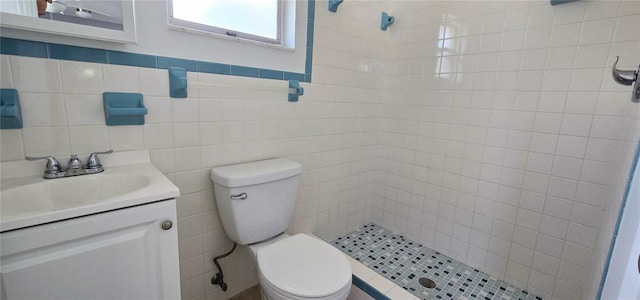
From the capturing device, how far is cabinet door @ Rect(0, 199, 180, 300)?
2.04 ft

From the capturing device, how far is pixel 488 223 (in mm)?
1674

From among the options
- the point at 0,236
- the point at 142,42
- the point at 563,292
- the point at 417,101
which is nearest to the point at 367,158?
the point at 417,101

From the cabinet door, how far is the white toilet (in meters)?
0.38

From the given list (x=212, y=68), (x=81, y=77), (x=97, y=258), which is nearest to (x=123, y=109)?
(x=81, y=77)

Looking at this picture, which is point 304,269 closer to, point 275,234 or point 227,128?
point 275,234

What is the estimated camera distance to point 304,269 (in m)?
1.12

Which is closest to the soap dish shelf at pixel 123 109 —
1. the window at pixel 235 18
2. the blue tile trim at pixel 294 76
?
the window at pixel 235 18

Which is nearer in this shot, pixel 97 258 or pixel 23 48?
pixel 97 258

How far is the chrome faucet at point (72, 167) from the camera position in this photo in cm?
89

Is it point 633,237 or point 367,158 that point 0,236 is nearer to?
point 633,237

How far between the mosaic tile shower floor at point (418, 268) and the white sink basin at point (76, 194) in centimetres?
136

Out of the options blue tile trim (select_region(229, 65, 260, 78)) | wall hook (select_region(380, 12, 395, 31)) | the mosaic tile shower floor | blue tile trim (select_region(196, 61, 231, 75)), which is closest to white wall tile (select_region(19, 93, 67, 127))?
blue tile trim (select_region(196, 61, 231, 75))

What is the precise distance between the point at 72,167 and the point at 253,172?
2.09ft

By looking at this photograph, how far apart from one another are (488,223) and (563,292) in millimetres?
464
